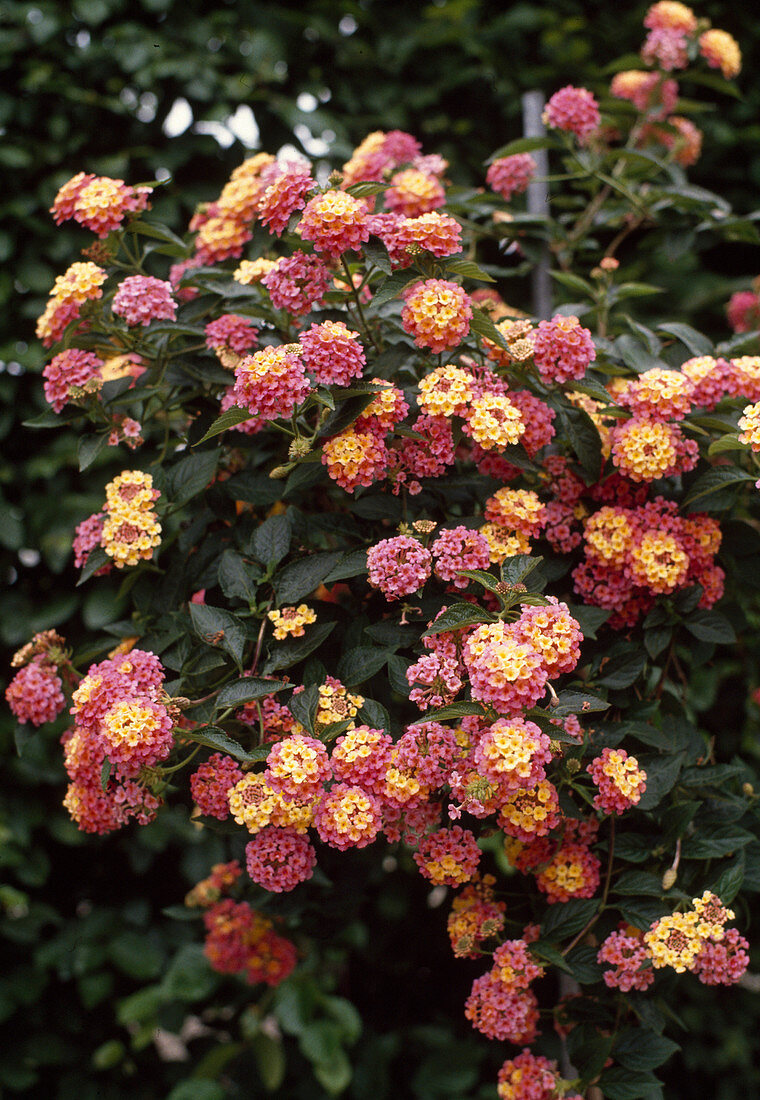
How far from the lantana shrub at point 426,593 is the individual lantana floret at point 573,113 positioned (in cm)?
35

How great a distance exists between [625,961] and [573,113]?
1.27 metres

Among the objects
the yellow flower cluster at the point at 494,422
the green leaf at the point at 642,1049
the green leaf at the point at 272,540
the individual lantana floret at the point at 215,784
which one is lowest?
the green leaf at the point at 642,1049

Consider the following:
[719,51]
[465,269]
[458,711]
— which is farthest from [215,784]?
[719,51]

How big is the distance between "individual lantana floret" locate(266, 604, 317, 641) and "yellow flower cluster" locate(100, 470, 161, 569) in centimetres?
19

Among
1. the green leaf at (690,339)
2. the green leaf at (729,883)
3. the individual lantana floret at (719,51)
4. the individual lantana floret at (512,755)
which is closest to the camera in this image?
the individual lantana floret at (512,755)

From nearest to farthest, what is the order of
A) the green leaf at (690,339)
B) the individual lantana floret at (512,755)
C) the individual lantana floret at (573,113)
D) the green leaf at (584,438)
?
1. the individual lantana floret at (512,755)
2. the green leaf at (584,438)
3. the green leaf at (690,339)
4. the individual lantana floret at (573,113)

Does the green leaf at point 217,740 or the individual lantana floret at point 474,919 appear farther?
the individual lantana floret at point 474,919

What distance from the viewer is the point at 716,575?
1.14 metres

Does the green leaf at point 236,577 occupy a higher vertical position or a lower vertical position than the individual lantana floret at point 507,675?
lower

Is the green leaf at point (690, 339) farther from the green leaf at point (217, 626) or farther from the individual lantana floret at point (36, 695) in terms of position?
the individual lantana floret at point (36, 695)

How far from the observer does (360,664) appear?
1.00m

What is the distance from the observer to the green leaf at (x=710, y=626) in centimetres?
110

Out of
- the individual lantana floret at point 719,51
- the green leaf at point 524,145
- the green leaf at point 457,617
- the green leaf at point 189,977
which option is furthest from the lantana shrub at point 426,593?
the individual lantana floret at point 719,51

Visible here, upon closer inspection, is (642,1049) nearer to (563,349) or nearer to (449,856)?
(449,856)
